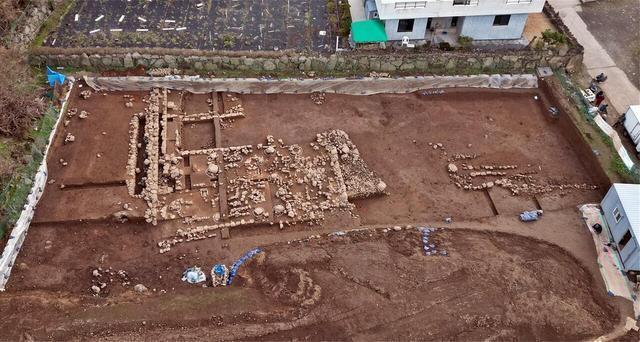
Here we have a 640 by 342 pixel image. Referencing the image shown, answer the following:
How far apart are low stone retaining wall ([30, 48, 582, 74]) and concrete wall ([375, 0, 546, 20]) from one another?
215 centimetres

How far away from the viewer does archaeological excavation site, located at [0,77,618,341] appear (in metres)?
17.6

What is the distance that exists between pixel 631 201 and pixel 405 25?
15.1 metres

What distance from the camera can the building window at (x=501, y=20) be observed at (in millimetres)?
28005

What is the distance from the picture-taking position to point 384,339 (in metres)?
17.1

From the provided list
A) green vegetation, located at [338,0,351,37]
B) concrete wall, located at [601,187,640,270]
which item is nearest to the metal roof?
concrete wall, located at [601,187,640,270]

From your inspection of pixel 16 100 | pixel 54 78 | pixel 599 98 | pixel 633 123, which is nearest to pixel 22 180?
pixel 16 100

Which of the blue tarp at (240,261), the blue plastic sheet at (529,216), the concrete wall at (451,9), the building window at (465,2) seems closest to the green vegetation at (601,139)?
the concrete wall at (451,9)

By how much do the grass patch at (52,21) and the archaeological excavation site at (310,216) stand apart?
527 cm

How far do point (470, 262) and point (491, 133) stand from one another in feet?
29.4

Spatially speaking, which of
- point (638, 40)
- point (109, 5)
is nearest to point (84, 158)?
point (109, 5)

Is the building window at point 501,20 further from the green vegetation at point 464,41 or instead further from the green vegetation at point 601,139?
the green vegetation at point 601,139

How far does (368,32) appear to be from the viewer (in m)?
27.6

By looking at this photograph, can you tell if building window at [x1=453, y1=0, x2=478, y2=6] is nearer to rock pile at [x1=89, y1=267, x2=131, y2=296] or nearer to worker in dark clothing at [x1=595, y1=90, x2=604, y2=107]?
worker in dark clothing at [x1=595, y1=90, x2=604, y2=107]

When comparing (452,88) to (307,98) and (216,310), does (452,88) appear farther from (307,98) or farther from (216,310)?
(216,310)
